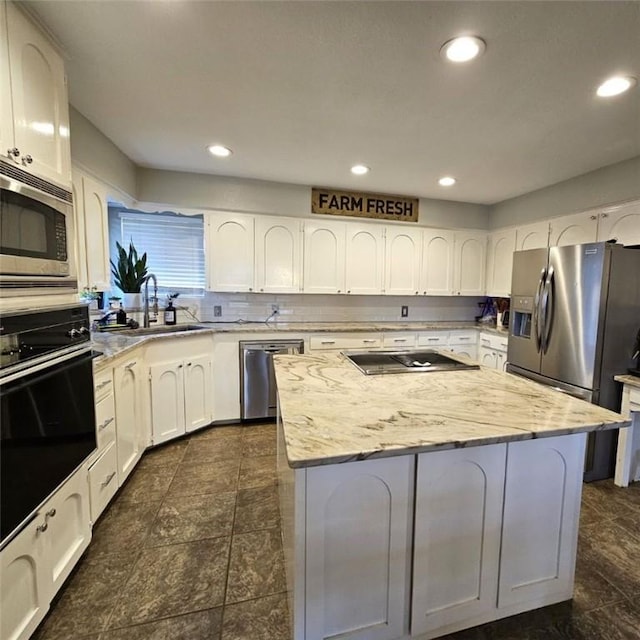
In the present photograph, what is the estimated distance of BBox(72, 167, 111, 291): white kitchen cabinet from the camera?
2062 millimetres

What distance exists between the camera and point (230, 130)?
229 centimetres

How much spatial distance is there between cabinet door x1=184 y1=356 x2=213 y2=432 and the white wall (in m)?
3.62

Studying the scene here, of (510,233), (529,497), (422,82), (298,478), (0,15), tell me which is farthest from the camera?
(510,233)

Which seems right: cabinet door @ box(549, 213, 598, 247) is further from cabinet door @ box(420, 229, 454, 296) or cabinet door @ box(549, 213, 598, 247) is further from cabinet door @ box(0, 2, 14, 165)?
cabinet door @ box(0, 2, 14, 165)

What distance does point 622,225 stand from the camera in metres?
2.66

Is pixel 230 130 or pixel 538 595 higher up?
pixel 230 130

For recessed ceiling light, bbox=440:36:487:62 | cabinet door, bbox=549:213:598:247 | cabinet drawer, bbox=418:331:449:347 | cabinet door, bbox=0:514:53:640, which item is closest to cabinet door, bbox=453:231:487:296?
cabinet drawer, bbox=418:331:449:347

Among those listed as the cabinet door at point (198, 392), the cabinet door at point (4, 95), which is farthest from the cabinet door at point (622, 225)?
the cabinet door at point (4, 95)

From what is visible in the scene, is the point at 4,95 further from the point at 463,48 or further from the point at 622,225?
the point at 622,225

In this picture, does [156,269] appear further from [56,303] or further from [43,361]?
→ [43,361]

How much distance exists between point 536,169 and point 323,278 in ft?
7.09

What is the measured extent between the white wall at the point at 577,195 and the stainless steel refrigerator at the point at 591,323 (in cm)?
75

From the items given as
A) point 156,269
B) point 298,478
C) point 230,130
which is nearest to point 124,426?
point 298,478

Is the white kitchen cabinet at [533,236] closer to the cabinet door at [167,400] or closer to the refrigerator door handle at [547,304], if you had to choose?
the refrigerator door handle at [547,304]
